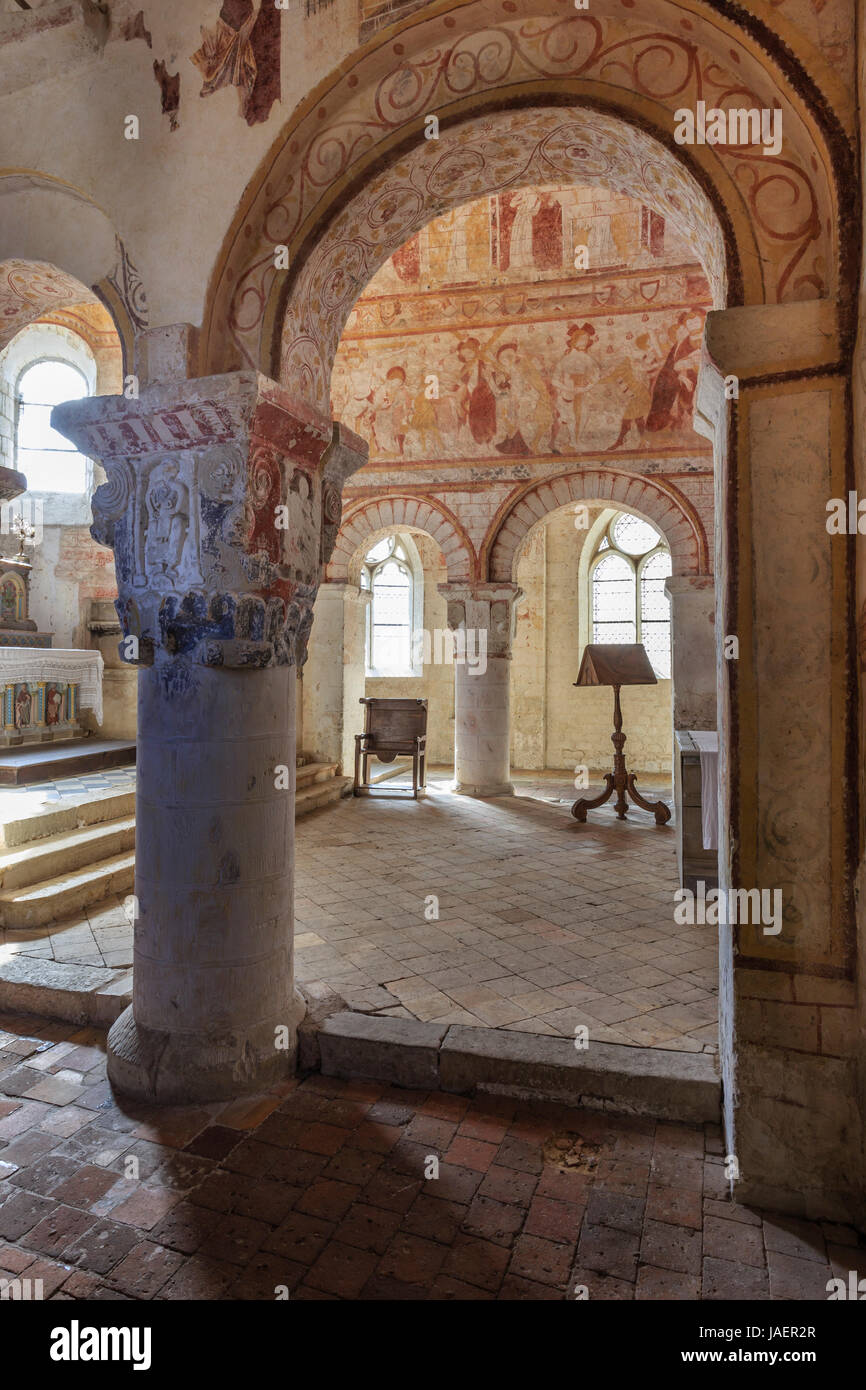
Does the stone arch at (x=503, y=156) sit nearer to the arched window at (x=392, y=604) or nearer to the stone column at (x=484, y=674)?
the stone column at (x=484, y=674)

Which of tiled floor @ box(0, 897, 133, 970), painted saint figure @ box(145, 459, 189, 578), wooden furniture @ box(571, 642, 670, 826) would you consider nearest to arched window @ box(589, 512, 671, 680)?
wooden furniture @ box(571, 642, 670, 826)

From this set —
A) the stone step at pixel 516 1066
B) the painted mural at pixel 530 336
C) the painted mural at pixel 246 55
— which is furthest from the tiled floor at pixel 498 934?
the painted mural at pixel 530 336

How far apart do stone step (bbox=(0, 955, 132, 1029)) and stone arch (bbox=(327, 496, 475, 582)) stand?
6.63 meters

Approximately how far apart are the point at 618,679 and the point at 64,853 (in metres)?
5.40

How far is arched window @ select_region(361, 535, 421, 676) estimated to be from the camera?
1400 cm

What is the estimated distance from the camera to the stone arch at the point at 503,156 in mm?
2414

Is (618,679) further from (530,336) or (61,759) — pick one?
(61,759)

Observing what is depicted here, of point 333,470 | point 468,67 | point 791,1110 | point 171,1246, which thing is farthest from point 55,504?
point 791,1110

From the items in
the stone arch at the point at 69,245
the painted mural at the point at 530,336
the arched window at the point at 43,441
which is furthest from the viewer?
the arched window at the point at 43,441

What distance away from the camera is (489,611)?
9578 mm

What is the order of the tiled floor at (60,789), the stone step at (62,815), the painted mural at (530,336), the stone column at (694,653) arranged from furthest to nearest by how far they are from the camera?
1. the painted mural at (530,336)
2. the stone column at (694,653)
3. the tiled floor at (60,789)
4. the stone step at (62,815)

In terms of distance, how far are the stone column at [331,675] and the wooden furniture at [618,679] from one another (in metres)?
3.26
